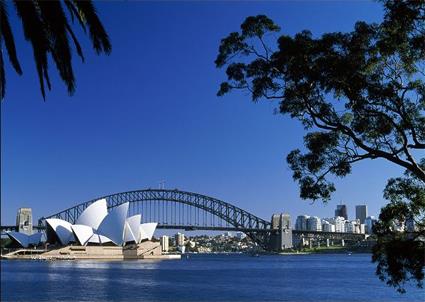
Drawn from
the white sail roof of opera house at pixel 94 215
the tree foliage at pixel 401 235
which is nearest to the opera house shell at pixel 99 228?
the white sail roof of opera house at pixel 94 215

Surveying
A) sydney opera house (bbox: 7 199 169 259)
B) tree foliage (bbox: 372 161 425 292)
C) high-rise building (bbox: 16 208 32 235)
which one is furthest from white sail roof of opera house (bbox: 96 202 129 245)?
tree foliage (bbox: 372 161 425 292)

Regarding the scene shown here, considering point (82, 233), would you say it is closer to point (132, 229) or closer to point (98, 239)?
point (98, 239)

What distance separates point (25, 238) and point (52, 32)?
127 m

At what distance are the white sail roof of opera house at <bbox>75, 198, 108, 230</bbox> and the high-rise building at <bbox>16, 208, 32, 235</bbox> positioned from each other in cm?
3127

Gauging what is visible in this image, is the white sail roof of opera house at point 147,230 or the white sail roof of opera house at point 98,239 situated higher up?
the white sail roof of opera house at point 147,230

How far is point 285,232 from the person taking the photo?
148m

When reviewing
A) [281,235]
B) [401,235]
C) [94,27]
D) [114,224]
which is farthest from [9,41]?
[281,235]

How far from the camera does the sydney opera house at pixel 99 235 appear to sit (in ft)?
363

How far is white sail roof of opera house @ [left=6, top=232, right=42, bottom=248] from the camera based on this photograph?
408 feet

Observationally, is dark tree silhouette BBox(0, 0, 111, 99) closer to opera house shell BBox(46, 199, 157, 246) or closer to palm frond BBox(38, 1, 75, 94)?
palm frond BBox(38, 1, 75, 94)

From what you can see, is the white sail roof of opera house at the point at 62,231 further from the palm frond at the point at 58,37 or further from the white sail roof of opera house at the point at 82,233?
the palm frond at the point at 58,37

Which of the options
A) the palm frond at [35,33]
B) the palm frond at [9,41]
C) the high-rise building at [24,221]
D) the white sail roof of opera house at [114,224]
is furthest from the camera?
the high-rise building at [24,221]

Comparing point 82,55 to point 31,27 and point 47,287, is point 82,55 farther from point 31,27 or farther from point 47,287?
point 47,287

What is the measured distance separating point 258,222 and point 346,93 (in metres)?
143
